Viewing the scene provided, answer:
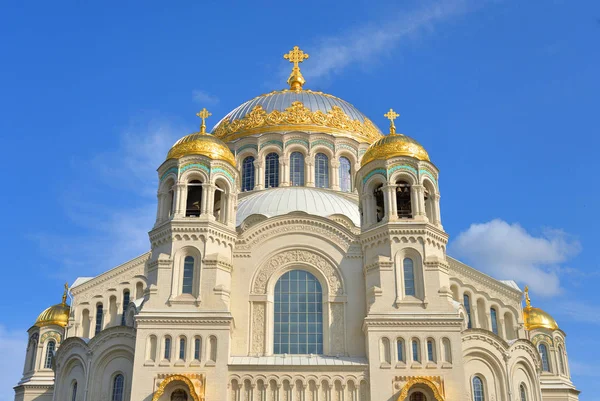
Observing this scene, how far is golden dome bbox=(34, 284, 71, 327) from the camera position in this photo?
34719 millimetres

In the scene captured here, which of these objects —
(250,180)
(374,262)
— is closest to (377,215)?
(374,262)

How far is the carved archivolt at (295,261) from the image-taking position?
84.7ft

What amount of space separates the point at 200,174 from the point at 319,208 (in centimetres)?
615

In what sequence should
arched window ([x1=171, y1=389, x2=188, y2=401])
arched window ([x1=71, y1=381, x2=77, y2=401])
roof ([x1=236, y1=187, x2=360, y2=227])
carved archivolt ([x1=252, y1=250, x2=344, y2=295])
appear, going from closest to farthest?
arched window ([x1=171, y1=389, x2=188, y2=401]) < carved archivolt ([x1=252, y1=250, x2=344, y2=295]) < arched window ([x1=71, y1=381, x2=77, y2=401]) < roof ([x1=236, y1=187, x2=360, y2=227])

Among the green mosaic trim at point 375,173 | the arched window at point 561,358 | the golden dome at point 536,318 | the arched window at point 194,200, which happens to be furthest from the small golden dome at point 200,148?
the arched window at point 561,358

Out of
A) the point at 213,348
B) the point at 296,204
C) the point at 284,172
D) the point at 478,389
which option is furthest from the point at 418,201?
the point at 284,172

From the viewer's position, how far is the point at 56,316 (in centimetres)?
3497

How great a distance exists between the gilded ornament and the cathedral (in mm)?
6143

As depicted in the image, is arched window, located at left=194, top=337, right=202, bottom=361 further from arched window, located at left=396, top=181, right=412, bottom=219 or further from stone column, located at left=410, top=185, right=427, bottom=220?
arched window, located at left=396, top=181, right=412, bottom=219

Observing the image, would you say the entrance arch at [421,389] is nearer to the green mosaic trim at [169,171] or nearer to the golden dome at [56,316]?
the green mosaic trim at [169,171]

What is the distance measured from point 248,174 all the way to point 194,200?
7.80 metres

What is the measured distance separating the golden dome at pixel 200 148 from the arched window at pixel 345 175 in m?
8.77

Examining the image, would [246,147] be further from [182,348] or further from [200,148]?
[182,348]

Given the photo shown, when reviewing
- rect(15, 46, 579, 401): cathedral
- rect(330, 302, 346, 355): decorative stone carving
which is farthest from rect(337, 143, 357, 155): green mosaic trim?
rect(330, 302, 346, 355): decorative stone carving
